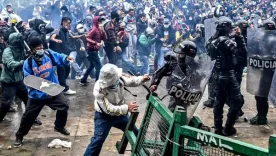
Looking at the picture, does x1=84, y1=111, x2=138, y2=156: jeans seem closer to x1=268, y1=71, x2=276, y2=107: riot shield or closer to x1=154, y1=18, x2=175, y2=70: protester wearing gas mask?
x1=268, y1=71, x2=276, y2=107: riot shield

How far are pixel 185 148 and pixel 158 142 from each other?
0.53 m

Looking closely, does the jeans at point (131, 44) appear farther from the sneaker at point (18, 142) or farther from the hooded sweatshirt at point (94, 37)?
Answer: the sneaker at point (18, 142)

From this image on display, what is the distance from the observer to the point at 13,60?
6156mm

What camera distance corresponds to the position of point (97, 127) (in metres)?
4.50

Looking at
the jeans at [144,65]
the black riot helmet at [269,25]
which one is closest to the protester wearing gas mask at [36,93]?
the black riot helmet at [269,25]

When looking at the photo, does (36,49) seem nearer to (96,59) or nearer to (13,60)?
(13,60)

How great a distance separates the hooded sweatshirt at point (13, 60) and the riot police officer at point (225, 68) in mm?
3006

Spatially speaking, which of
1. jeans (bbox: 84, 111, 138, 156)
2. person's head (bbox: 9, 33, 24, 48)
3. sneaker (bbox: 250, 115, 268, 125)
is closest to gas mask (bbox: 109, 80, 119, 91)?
jeans (bbox: 84, 111, 138, 156)

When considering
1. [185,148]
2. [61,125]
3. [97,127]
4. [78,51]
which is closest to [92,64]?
[78,51]

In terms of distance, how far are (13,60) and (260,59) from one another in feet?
12.7

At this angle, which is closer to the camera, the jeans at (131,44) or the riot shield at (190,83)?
the riot shield at (190,83)

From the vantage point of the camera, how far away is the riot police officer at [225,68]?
5.59 m

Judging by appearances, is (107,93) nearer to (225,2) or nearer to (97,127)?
(97,127)

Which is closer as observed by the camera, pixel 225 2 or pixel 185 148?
pixel 185 148
